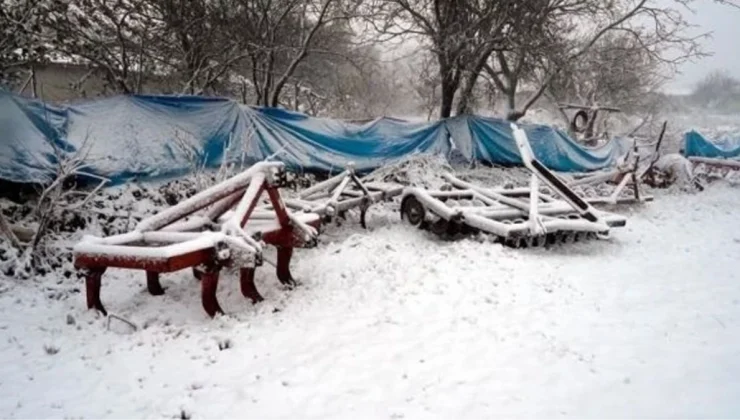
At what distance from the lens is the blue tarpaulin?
6.48 m

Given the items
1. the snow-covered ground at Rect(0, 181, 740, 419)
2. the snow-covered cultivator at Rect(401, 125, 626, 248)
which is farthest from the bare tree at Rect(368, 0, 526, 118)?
the snow-covered ground at Rect(0, 181, 740, 419)

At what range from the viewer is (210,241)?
4.53 metres

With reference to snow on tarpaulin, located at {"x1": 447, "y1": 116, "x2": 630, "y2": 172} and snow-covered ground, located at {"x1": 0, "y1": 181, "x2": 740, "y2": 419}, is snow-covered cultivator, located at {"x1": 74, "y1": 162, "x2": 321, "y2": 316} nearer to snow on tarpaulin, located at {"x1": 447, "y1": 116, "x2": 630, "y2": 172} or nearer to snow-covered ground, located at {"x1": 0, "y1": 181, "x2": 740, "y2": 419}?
snow-covered ground, located at {"x1": 0, "y1": 181, "x2": 740, "y2": 419}

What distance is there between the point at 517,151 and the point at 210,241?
991 cm

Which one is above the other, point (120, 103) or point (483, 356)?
point (120, 103)

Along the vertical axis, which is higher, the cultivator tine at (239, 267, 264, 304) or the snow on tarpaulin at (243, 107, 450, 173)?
the snow on tarpaulin at (243, 107, 450, 173)

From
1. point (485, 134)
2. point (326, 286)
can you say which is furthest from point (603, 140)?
point (326, 286)

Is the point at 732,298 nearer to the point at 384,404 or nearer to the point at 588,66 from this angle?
the point at 384,404

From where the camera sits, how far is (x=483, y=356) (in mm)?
3863

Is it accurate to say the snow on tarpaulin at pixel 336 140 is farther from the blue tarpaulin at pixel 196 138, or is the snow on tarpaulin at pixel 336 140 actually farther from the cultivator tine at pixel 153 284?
the cultivator tine at pixel 153 284

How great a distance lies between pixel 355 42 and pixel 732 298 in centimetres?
1135

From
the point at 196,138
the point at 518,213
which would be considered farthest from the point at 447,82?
the point at 196,138

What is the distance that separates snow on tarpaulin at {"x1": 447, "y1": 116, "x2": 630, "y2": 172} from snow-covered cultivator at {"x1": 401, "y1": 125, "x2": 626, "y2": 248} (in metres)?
3.30

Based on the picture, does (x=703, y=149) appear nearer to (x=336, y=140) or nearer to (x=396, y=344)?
(x=336, y=140)
